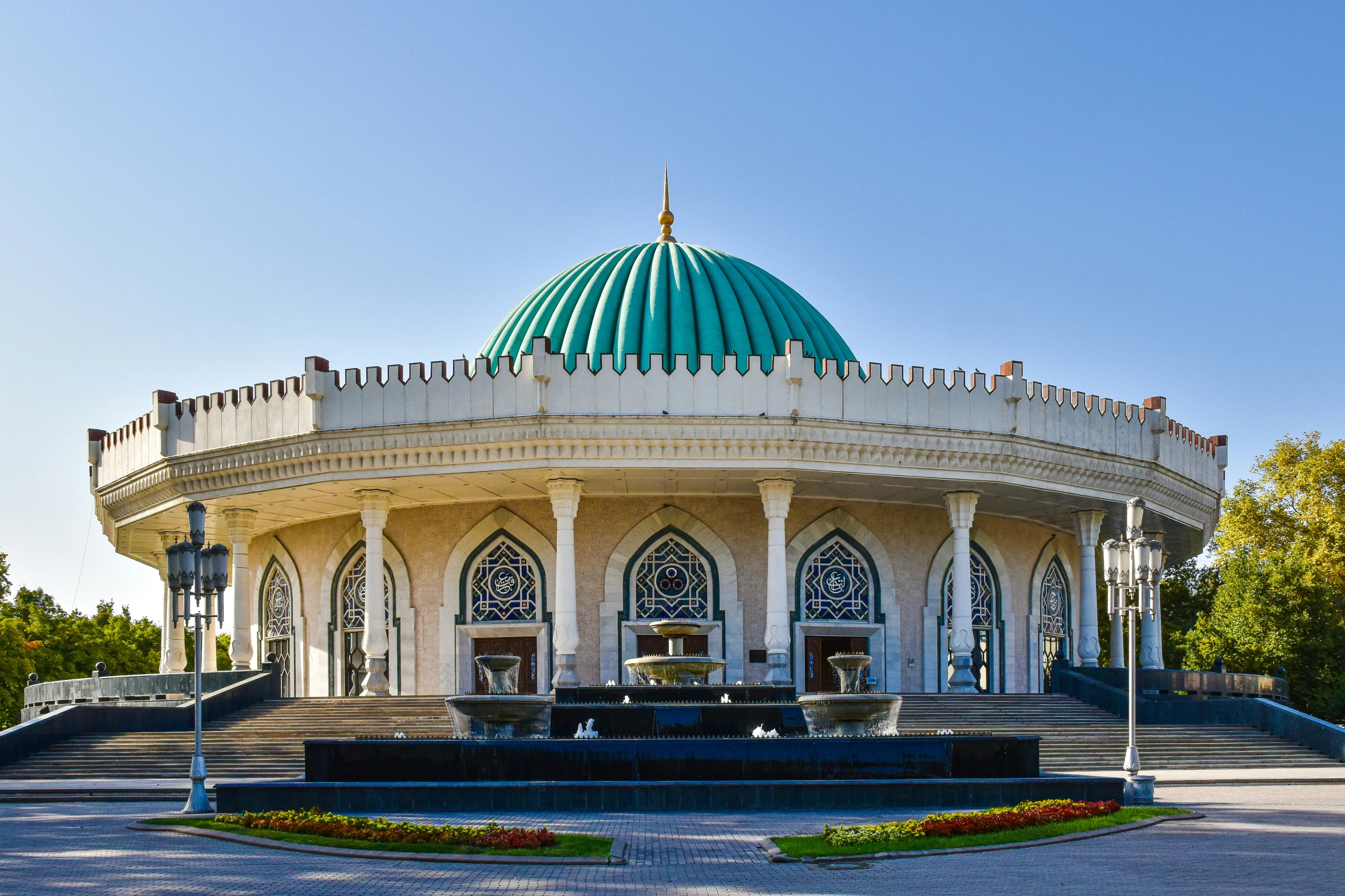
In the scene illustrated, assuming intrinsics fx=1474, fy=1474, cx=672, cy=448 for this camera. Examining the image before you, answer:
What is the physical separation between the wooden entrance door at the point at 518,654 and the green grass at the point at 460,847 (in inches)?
604

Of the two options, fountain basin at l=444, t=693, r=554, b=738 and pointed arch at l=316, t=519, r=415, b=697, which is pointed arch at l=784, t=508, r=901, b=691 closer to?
pointed arch at l=316, t=519, r=415, b=697

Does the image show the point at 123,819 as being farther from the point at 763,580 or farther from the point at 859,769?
the point at 763,580

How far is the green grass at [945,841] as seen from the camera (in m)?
10.8

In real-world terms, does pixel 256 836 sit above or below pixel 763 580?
below

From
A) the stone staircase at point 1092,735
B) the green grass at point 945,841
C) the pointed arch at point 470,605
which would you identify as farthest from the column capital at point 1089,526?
the green grass at point 945,841

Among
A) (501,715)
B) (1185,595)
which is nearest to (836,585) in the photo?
(501,715)

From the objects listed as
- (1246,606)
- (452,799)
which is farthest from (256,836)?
(1246,606)

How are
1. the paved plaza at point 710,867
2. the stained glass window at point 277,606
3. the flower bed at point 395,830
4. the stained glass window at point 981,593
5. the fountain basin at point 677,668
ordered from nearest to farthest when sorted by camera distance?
the paved plaza at point 710,867, the flower bed at point 395,830, the fountain basin at point 677,668, the stained glass window at point 981,593, the stained glass window at point 277,606

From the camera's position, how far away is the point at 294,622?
3097 centimetres

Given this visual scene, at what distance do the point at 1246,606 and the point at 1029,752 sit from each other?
25306mm

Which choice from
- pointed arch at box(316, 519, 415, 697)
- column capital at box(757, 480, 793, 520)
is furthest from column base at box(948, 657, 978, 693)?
pointed arch at box(316, 519, 415, 697)

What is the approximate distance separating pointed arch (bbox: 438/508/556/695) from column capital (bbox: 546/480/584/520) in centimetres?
265

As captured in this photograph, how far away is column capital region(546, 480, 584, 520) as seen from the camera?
25.3m

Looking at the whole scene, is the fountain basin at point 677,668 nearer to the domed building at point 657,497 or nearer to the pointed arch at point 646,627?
the domed building at point 657,497
